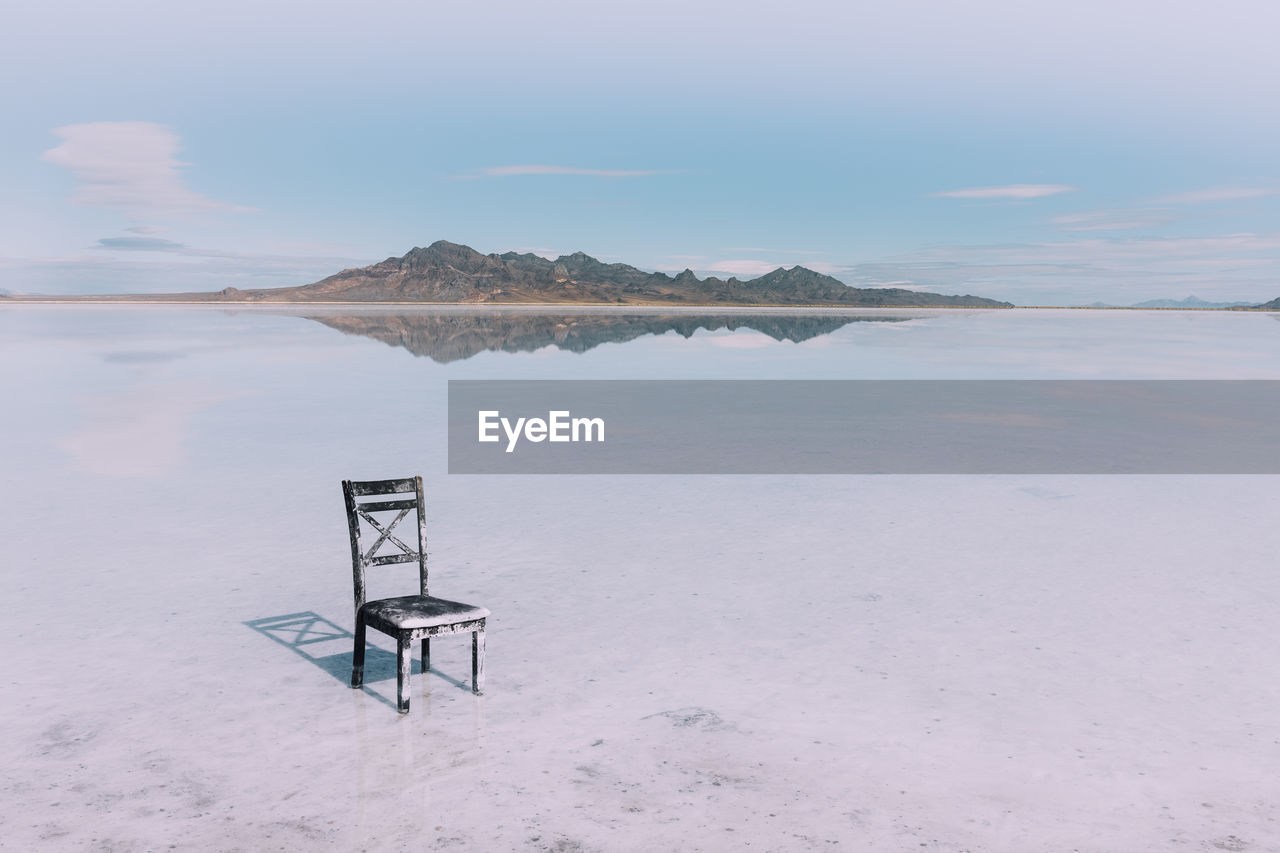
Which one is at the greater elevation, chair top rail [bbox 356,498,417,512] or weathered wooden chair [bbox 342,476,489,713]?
chair top rail [bbox 356,498,417,512]

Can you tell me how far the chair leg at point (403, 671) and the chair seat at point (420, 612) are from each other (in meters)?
0.09

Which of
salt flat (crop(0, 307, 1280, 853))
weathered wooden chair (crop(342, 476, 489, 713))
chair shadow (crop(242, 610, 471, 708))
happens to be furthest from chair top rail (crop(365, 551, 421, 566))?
salt flat (crop(0, 307, 1280, 853))

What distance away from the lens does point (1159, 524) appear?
10.5 m

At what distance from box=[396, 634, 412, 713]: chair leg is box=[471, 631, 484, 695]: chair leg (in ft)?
1.40

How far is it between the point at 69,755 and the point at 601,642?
317 centimetres

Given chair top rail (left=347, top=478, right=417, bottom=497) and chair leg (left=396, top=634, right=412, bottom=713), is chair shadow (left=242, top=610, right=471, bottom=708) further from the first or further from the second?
chair top rail (left=347, top=478, right=417, bottom=497)

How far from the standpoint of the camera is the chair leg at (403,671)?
18.3 feet

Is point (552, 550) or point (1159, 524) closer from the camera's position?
point (552, 550)

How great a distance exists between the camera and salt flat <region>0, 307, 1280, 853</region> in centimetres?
458

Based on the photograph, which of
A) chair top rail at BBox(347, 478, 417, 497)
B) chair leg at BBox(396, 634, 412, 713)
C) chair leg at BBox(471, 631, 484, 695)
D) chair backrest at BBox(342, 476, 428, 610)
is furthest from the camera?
chair top rail at BBox(347, 478, 417, 497)

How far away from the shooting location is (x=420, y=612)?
5.73 metres

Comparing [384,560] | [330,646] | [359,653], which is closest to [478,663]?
[359,653]

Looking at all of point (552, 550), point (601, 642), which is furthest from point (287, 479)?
point (601, 642)

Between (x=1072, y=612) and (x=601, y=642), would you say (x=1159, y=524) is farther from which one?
(x=601, y=642)
